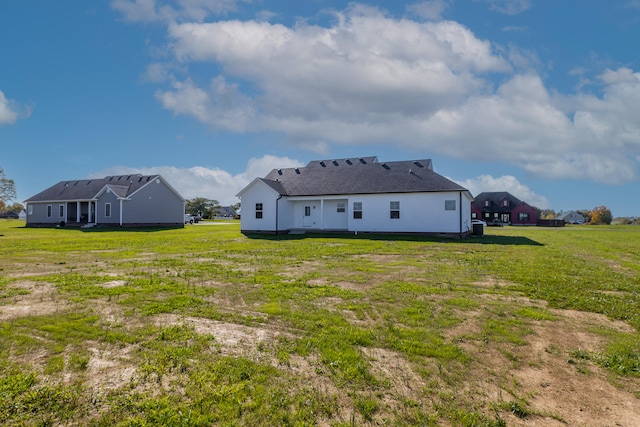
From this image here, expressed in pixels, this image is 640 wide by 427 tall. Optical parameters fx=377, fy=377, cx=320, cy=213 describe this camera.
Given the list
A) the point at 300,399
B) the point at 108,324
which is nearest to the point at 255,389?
the point at 300,399

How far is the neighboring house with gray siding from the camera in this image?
39.2 meters

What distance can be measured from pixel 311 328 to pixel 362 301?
6.41 feet

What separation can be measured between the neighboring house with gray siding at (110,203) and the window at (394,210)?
26.4m

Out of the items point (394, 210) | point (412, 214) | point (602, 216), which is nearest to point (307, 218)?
point (394, 210)

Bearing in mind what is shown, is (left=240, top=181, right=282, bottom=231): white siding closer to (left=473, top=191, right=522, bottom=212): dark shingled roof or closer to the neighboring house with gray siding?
the neighboring house with gray siding

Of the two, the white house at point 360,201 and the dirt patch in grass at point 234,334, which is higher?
the white house at point 360,201

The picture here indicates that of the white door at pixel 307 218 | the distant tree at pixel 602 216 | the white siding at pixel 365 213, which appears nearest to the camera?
the white siding at pixel 365 213

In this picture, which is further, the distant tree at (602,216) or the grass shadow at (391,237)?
the distant tree at (602,216)

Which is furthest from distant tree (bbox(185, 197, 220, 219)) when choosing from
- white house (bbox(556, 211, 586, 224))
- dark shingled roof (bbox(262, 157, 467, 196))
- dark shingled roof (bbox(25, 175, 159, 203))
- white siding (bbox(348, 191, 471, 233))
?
white house (bbox(556, 211, 586, 224))

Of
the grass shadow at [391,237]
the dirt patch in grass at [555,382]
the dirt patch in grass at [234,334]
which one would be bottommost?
the dirt patch in grass at [555,382]

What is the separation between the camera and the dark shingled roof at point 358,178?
2734 centimetres

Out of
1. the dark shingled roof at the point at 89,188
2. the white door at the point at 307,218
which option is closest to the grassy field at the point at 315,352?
the white door at the point at 307,218

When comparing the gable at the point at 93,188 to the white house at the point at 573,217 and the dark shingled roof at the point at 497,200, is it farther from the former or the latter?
the white house at the point at 573,217

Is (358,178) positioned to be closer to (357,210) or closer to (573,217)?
(357,210)
